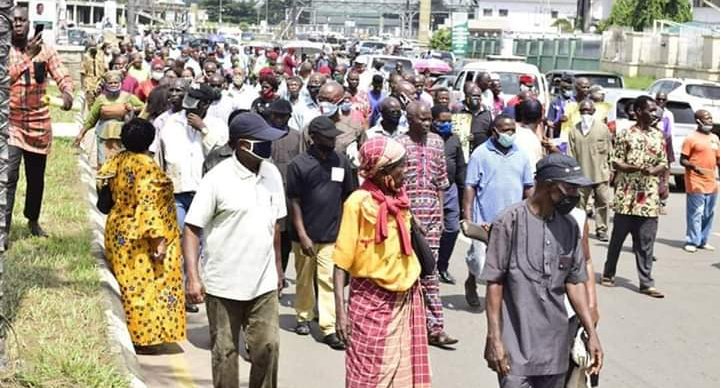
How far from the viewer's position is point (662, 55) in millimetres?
48469

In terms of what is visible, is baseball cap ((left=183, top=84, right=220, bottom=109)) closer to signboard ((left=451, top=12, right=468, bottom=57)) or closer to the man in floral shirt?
the man in floral shirt

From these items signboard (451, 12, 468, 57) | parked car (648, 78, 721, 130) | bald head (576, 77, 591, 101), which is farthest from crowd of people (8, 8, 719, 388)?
signboard (451, 12, 468, 57)

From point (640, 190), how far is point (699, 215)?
270cm

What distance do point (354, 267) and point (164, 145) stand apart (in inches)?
144

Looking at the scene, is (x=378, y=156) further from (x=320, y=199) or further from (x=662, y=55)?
(x=662, y=55)

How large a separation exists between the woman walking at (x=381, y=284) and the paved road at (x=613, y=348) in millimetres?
1814

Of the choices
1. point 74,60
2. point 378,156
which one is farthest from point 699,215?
point 74,60

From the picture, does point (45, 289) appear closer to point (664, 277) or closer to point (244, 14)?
point (664, 277)

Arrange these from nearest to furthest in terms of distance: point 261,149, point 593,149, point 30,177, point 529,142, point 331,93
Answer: point 261,149 → point 30,177 → point 529,142 → point 331,93 → point 593,149

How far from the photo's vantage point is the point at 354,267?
235 inches

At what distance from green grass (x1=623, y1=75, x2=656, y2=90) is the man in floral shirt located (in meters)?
33.7

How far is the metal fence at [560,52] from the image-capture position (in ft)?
171

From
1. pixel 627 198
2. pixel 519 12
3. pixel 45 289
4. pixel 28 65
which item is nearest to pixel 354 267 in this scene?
pixel 45 289

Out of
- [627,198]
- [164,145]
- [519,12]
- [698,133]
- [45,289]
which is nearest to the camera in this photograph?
[45,289]
